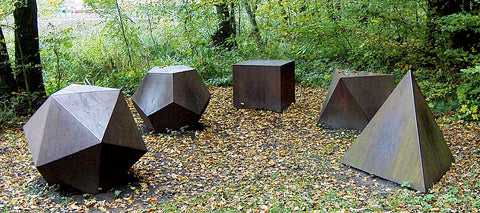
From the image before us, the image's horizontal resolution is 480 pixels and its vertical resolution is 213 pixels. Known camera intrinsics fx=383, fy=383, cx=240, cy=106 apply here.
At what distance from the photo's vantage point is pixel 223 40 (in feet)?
41.1

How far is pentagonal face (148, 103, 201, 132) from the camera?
22.3ft

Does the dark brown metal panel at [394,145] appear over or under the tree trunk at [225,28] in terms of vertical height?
under

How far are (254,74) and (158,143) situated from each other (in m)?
2.86

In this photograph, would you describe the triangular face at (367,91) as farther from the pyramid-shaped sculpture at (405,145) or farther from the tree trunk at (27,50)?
the tree trunk at (27,50)

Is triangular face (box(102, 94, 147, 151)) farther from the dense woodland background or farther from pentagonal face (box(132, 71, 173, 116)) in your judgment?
the dense woodland background

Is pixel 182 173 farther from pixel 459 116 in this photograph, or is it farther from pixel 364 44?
pixel 364 44

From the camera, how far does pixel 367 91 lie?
6957 mm

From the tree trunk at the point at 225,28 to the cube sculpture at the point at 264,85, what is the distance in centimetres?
352

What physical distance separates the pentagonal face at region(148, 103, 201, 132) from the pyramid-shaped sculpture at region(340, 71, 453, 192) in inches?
117

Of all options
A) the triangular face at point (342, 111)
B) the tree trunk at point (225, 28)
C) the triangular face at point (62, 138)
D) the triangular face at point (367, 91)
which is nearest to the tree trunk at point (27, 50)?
the triangular face at point (62, 138)

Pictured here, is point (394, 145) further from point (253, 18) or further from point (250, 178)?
point (253, 18)

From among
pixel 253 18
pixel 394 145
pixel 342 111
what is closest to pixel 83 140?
pixel 394 145

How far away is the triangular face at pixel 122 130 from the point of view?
4398mm

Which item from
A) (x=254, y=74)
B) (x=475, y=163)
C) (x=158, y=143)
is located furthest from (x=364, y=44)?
(x=158, y=143)
